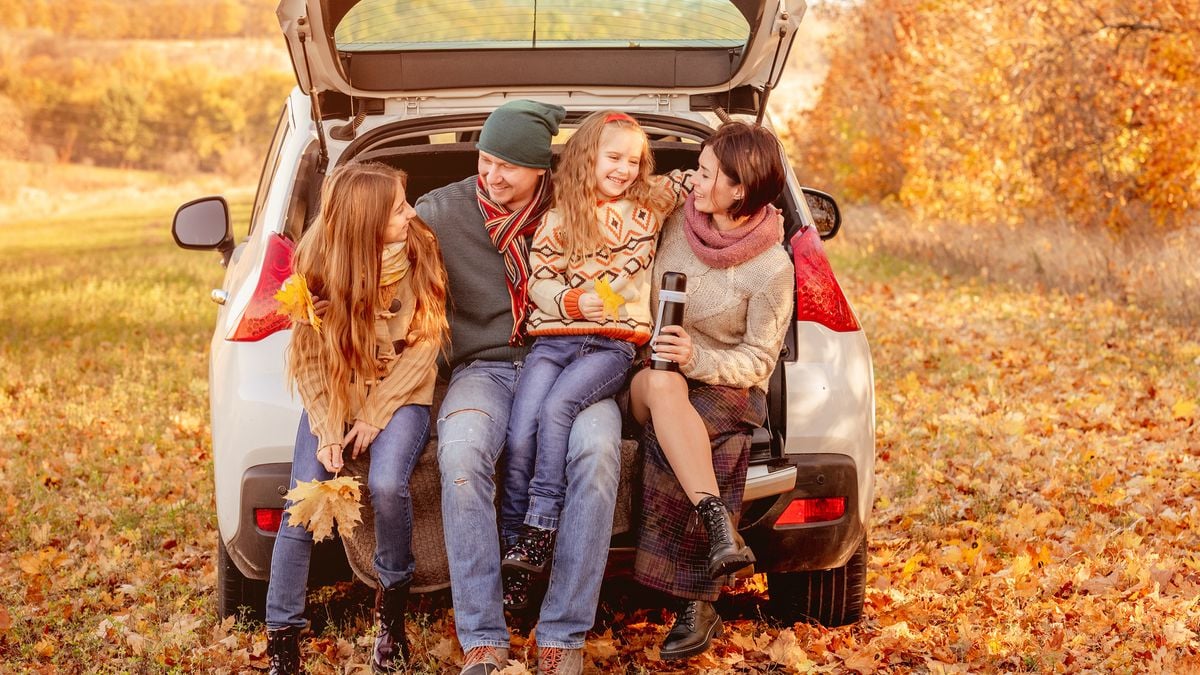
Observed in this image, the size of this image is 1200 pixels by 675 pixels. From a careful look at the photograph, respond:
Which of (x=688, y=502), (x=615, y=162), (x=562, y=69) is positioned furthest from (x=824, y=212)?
(x=688, y=502)

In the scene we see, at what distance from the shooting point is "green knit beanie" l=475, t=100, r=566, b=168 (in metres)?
3.76

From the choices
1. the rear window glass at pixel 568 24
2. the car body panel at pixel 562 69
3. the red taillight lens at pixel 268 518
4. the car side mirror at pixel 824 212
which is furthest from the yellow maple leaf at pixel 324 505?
the car side mirror at pixel 824 212

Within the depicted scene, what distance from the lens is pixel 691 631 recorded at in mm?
3689

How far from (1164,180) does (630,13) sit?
913cm

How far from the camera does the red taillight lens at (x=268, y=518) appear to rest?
3562 mm

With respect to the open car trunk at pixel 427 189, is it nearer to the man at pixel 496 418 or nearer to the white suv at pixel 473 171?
the white suv at pixel 473 171

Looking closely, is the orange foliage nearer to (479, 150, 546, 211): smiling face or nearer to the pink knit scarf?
the pink knit scarf

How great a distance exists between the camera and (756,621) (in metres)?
4.23

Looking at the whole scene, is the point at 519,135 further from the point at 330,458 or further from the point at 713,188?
the point at 330,458

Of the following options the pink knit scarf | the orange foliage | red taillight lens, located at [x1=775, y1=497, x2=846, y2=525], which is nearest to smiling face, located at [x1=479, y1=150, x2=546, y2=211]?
the pink knit scarf

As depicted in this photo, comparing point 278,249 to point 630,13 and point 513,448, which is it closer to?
point 513,448

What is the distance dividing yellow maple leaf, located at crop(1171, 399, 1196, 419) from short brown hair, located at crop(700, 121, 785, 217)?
4281 millimetres

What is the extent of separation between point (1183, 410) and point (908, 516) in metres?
2.60

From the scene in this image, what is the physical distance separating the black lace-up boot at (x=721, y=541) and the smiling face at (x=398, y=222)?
3.67 ft
